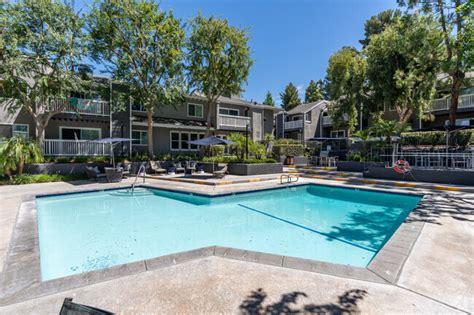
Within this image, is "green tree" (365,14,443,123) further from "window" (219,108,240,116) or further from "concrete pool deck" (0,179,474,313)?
"concrete pool deck" (0,179,474,313)

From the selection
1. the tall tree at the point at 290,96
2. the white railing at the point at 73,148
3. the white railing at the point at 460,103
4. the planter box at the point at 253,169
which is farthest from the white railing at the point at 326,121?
the white railing at the point at 73,148

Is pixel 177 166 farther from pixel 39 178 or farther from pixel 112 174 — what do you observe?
pixel 39 178

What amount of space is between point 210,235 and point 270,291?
135 inches

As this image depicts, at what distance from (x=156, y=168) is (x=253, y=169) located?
7122 mm

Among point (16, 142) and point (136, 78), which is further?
point (136, 78)

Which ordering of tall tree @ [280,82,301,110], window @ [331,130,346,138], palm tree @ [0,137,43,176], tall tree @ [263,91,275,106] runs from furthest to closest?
tall tree @ [263,91,275,106] → tall tree @ [280,82,301,110] → window @ [331,130,346,138] → palm tree @ [0,137,43,176]

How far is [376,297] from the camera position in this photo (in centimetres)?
278

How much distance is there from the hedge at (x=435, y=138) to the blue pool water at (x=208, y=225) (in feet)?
40.4

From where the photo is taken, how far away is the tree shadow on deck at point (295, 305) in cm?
255

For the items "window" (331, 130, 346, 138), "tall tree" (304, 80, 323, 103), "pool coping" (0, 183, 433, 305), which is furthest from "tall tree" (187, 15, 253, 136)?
"tall tree" (304, 80, 323, 103)

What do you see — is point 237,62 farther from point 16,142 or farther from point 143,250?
point 143,250

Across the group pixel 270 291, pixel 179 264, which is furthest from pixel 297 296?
pixel 179 264

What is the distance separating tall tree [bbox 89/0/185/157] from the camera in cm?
1559

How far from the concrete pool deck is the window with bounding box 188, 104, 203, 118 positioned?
20509mm
